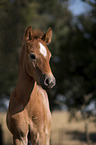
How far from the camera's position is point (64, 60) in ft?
53.5

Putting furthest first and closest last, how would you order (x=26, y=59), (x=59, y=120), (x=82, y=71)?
1. (x=59, y=120)
2. (x=82, y=71)
3. (x=26, y=59)

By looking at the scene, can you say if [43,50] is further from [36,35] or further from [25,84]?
[25,84]

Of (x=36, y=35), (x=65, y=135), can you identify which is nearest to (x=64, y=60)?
(x=65, y=135)

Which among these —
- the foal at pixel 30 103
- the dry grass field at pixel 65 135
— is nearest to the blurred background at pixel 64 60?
the dry grass field at pixel 65 135

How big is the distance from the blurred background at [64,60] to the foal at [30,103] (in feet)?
21.8

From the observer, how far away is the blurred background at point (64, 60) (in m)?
12.6

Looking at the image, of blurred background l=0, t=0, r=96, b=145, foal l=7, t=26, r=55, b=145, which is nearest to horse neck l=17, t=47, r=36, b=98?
foal l=7, t=26, r=55, b=145

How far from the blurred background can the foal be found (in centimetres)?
666

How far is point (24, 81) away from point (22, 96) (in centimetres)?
25

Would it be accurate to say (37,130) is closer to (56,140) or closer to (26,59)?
(26,59)

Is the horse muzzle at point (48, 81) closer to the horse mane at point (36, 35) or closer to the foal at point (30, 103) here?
the foal at point (30, 103)

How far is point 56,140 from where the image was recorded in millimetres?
12719

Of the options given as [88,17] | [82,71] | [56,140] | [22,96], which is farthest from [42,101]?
[88,17]

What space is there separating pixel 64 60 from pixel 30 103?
13.0m
